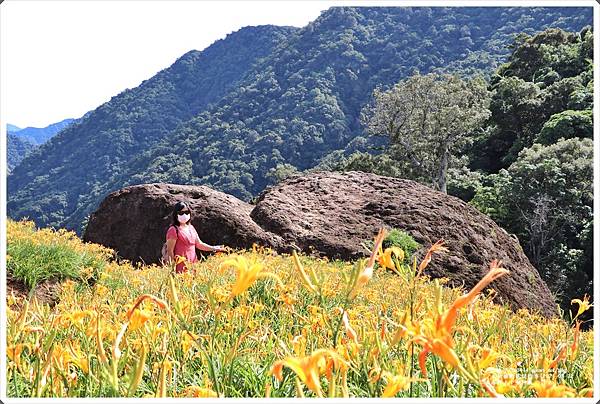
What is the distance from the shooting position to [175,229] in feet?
15.6

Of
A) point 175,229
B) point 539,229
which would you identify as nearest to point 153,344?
point 175,229

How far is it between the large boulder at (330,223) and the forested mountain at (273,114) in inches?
1464

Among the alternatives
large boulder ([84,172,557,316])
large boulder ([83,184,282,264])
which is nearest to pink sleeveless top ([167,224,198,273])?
large boulder ([84,172,557,316])

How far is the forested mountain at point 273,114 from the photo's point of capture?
5191 cm

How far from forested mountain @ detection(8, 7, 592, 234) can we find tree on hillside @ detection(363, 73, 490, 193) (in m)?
20.9

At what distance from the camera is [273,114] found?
2333 inches

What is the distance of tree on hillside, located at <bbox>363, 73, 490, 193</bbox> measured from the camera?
2322cm

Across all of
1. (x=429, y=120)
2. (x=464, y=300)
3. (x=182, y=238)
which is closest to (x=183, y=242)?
(x=182, y=238)

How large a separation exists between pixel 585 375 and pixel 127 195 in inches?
290

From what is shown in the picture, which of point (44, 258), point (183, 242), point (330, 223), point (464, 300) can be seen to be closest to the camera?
point (464, 300)

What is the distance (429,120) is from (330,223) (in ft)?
56.2

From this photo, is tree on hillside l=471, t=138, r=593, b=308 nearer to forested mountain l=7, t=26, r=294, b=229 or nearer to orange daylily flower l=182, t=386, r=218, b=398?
orange daylily flower l=182, t=386, r=218, b=398

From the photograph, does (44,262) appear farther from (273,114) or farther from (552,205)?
(273,114)

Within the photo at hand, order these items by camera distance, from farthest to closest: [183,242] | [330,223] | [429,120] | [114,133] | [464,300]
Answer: [114,133] < [429,120] < [330,223] < [183,242] < [464,300]
